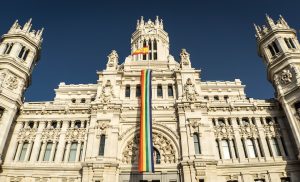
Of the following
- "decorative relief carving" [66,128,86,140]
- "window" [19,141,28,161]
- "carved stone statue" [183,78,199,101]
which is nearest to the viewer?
"window" [19,141,28,161]

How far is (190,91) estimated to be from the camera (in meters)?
40.2

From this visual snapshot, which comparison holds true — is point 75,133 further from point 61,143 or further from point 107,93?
point 107,93

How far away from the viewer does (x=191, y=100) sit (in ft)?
128

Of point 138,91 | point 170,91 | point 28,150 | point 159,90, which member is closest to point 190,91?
point 170,91

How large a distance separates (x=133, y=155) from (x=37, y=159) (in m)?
12.6

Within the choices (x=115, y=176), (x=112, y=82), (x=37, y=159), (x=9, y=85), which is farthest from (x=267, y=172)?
(x=9, y=85)

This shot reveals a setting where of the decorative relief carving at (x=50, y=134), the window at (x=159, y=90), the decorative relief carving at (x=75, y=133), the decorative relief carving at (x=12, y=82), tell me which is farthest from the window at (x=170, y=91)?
the decorative relief carving at (x=12, y=82)

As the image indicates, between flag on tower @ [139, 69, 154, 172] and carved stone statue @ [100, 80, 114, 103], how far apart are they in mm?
4649

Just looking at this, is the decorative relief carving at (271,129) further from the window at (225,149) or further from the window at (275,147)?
the window at (225,149)

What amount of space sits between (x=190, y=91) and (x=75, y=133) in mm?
17140

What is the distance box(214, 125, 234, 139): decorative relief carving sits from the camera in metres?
37.8

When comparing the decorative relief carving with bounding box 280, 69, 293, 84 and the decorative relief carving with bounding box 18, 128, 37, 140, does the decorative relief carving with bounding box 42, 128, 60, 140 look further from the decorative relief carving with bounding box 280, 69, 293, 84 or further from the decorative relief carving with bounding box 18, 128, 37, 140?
the decorative relief carving with bounding box 280, 69, 293, 84

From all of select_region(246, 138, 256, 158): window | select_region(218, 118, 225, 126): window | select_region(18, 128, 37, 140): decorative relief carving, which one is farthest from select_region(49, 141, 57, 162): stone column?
select_region(246, 138, 256, 158): window

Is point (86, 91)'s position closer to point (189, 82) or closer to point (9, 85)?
point (9, 85)
